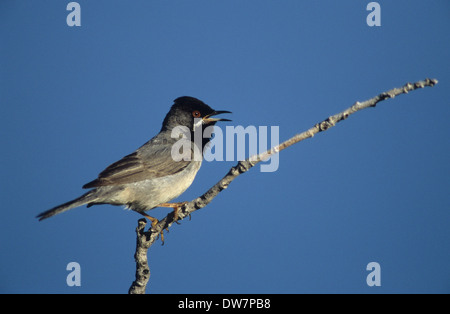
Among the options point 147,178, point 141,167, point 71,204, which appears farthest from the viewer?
point 141,167

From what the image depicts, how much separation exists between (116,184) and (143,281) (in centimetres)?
175

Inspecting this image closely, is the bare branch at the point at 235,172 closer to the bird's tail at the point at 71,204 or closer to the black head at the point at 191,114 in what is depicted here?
the bird's tail at the point at 71,204

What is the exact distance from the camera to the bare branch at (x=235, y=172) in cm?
349

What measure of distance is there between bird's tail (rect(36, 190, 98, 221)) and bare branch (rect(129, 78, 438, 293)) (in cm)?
95

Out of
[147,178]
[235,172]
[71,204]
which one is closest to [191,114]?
[147,178]

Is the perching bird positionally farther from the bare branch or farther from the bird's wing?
the bare branch

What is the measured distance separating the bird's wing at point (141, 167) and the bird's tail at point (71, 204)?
0.18 metres

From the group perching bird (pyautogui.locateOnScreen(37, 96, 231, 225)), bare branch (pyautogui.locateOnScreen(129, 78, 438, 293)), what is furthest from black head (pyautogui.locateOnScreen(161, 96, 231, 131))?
bare branch (pyautogui.locateOnScreen(129, 78, 438, 293))

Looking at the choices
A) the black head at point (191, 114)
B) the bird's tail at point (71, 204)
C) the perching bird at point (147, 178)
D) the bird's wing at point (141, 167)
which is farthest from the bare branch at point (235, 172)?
the black head at point (191, 114)

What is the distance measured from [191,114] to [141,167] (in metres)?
1.66

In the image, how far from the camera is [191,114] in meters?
8.05

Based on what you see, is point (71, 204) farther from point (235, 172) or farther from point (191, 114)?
point (191, 114)
